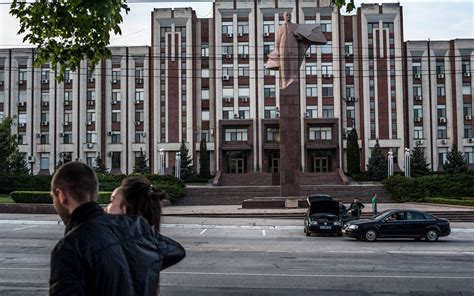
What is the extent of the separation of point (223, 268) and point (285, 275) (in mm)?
1631

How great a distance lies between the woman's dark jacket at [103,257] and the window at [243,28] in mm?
63915

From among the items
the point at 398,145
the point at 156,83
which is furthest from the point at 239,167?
the point at 398,145

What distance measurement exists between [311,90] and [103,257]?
208 feet

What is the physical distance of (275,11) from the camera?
65812 mm

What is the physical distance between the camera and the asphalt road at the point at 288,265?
9992 millimetres

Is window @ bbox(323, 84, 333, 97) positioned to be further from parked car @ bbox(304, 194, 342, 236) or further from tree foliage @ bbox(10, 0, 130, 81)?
tree foliage @ bbox(10, 0, 130, 81)

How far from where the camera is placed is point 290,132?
118 ft

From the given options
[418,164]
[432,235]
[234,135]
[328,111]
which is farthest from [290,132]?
[328,111]

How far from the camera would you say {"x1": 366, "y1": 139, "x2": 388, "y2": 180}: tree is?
59.0 meters

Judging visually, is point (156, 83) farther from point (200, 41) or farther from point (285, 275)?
point (285, 275)

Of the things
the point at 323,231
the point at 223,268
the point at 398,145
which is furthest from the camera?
the point at 398,145

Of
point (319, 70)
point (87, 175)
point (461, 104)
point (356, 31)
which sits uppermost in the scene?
point (356, 31)

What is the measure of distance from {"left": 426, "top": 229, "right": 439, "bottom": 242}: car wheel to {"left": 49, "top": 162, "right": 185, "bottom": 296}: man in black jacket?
760 inches

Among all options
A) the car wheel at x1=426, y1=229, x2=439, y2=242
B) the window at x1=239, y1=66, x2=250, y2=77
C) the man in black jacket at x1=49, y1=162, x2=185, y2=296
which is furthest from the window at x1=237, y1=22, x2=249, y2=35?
the man in black jacket at x1=49, y1=162, x2=185, y2=296
